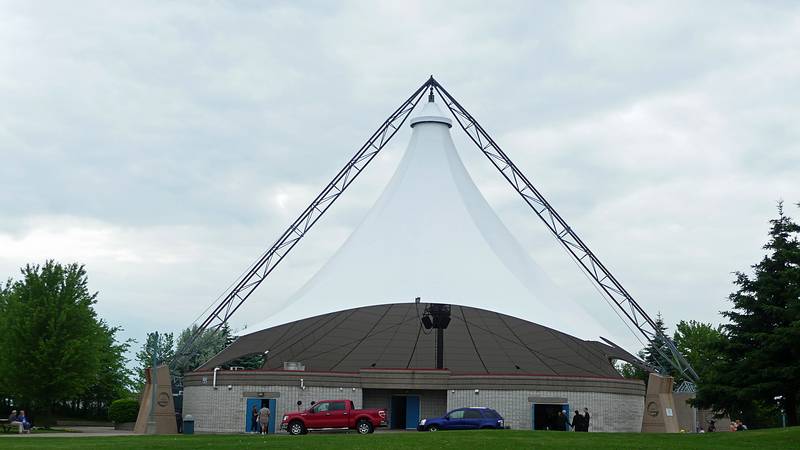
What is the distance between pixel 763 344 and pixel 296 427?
42.5 feet

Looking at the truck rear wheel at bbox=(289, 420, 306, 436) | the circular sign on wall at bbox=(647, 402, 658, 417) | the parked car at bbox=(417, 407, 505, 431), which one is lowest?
the truck rear wheel at bbox=(289, 420, 306, 436)

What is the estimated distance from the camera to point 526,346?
1636 inches

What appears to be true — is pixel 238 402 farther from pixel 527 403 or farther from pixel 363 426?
pixel 527 403

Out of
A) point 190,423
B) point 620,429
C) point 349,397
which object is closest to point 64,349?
point 190,423

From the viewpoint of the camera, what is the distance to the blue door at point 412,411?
3136cm

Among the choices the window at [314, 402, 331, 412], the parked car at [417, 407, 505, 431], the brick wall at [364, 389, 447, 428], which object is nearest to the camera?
the parked car at [417, 407, 505, 431]

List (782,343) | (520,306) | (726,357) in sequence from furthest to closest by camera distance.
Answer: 1. (520,306)
2. (726,357)
3. (782,343)

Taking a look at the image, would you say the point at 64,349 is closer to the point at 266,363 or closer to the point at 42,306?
the point at 42,306

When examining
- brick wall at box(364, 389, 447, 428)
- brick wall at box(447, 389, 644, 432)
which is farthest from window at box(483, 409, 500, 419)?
brick wall at box(364, 389, 447, 428)

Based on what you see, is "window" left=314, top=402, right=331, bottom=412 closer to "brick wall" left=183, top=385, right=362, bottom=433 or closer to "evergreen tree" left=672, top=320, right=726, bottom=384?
"brick wall" left=183, top=385, right=362, bottom=433

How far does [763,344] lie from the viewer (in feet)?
74.4

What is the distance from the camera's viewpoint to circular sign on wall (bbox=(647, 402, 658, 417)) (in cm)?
3244

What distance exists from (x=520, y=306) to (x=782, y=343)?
918cm

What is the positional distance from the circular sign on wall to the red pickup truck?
11.6 meters
